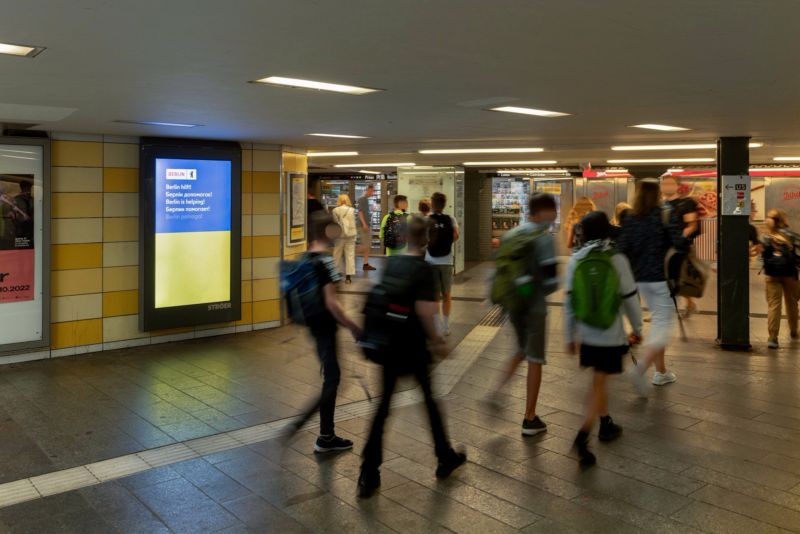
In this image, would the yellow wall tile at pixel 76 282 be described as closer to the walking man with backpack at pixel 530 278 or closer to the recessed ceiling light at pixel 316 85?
the recessed ceiling light at pixel 316 85

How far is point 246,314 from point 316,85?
5280 millimetres

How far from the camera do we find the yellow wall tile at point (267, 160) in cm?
955

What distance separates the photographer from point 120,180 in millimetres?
8305

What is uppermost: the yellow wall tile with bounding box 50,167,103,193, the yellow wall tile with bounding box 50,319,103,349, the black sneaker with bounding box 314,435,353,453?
the yellow wall tile with bounding box 50,167,103,193

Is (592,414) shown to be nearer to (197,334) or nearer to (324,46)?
(324,46)

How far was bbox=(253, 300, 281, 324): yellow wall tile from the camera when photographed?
380 inches

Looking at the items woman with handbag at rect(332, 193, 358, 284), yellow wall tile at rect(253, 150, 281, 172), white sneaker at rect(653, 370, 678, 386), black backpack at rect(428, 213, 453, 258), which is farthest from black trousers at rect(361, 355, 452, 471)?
woman with handbag at rect(332, 193, 358, 284)

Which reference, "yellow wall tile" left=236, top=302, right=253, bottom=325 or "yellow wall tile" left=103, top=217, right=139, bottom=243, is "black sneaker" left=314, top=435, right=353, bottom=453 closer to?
"yellow wall tile" left=103, top=217, right=139, bottom=243

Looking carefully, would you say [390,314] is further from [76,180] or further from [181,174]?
[76,180]

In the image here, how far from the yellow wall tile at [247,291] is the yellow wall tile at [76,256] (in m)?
1.95

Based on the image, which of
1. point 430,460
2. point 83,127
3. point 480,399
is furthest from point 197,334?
point 430,460

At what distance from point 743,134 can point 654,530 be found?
621 centimetres

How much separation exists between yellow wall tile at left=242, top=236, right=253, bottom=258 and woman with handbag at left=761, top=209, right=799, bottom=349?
6809mm

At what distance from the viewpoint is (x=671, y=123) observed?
287 inches
